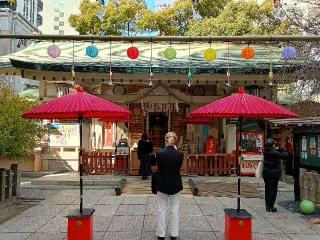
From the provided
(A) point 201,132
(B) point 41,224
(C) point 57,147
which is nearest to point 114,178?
(C) point 57,147

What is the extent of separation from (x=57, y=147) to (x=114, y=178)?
4.20 m

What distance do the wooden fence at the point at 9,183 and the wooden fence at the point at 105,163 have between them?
479 cm

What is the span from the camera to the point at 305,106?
18172 millimetres

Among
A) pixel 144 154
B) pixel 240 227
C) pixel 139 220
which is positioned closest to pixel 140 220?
pixel 139 220

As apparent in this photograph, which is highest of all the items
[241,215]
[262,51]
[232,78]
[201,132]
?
[262,51]

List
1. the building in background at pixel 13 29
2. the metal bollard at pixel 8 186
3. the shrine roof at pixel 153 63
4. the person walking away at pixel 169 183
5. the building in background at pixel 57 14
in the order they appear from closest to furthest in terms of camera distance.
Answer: the person walking away at pixel 169 183, the metal bollard at pixel 8 186, the shrine roof at pixel 153 63, the building in background at pixel 13 29, the building in background at pixel 57 14

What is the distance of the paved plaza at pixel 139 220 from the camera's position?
790cm

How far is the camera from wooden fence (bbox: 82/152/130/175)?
16969 millimetres

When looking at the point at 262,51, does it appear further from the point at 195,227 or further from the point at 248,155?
the point at 195,227

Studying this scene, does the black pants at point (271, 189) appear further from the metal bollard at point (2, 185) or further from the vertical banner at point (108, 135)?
the vertical banner at point (108, 135)

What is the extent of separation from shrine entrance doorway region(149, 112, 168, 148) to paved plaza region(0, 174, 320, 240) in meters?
7.64

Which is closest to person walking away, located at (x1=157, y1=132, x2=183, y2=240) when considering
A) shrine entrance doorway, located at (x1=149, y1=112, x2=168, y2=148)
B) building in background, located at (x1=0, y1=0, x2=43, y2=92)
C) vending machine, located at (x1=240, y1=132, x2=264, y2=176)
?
vending machine, located at (x1=240, y1=132, x2=264, y2=176)

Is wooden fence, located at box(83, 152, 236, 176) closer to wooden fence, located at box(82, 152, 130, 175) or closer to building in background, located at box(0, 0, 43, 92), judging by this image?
A: wooden fence, located at box(82, 152, 130, 175)

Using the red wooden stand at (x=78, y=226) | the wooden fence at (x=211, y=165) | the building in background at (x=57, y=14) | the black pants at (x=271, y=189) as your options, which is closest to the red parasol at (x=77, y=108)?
the red wooden stand at (x=78, y=226)
